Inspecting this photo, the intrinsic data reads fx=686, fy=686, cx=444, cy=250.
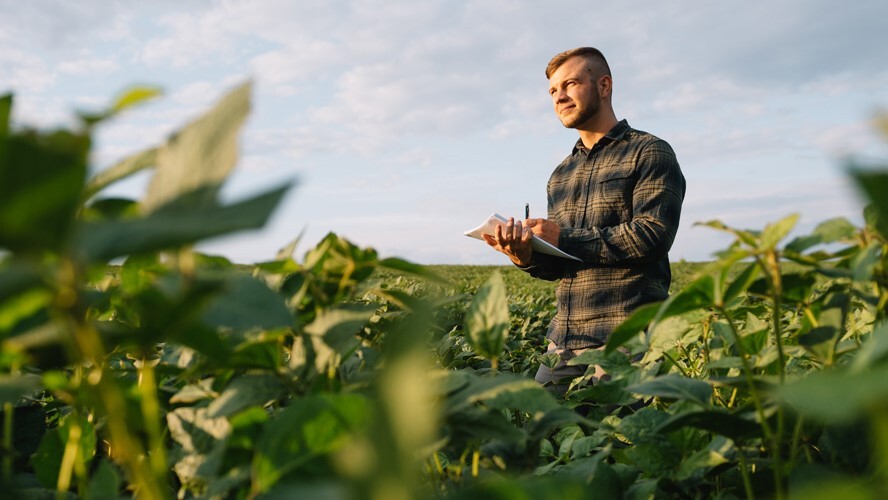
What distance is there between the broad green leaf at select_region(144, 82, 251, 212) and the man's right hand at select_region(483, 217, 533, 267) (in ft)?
11.1

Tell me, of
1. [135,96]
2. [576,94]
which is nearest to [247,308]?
[135,96]

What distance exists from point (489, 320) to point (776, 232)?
0.36 metres

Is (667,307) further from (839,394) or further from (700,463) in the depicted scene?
(839,394)

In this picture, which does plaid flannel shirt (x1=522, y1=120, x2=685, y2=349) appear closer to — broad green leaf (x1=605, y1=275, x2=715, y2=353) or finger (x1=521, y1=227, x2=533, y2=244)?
finger (x1=521, y1=227, x2=533, y2=244)

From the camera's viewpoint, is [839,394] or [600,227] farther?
[600,227]

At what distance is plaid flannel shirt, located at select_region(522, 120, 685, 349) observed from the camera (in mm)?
3992

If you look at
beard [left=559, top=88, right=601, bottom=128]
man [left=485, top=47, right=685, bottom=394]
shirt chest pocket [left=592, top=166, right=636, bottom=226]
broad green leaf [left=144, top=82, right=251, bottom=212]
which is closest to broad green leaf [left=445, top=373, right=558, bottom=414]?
broad green leaf [left=144, top=82, right=251, bottom=212]

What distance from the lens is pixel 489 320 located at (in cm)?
89

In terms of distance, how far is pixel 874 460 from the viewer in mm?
741

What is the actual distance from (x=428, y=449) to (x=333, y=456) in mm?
162

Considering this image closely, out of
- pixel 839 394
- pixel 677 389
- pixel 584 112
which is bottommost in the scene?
pixel 677 389

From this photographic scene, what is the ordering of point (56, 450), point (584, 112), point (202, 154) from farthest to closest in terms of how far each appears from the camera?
point (584, 112) → point (56, 450) → point (202, 154)

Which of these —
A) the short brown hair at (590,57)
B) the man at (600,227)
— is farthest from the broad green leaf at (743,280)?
the short brown hair at (590,57)

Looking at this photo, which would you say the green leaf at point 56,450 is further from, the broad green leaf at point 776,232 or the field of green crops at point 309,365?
the broad green leaf at point 776,232
